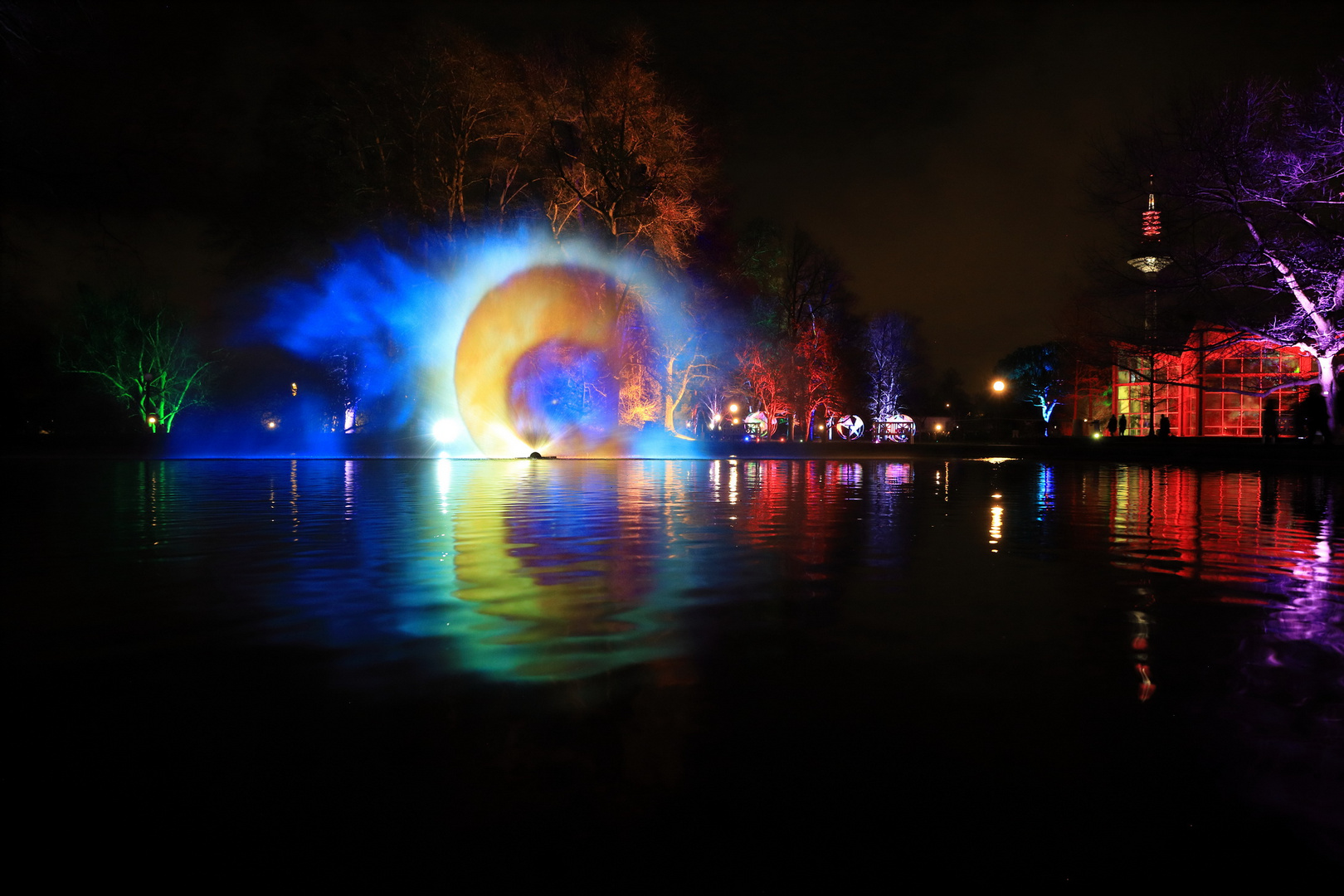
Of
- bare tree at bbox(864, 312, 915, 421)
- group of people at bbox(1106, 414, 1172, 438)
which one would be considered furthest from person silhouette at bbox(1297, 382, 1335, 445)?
bare tree at bbox(864, 312, 915, 421)

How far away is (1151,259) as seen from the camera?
30.6 meters

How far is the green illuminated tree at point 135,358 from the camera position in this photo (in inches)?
2109

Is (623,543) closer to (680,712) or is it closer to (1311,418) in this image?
(680,712)

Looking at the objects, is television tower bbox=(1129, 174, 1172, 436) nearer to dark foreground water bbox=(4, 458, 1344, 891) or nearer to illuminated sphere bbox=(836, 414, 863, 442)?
dark foreground water bbox=(4, 458, 1344, 891)

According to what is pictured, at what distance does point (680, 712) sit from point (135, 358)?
63093 millimetres

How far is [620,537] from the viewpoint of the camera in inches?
323

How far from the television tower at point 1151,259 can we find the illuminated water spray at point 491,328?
16468mm

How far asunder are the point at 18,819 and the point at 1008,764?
2678 mm

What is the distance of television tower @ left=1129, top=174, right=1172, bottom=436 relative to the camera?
29969mm

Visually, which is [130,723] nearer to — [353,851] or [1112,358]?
[353,851]

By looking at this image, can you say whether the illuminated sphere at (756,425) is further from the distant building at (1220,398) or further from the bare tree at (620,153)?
the bare tree at (620,153)

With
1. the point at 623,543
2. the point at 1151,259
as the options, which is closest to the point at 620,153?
the point at 1151,259

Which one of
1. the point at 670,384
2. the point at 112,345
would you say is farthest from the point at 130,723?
the point at 112,345

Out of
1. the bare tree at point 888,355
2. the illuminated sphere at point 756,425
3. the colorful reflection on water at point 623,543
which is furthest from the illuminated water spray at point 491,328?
the illuminated sphere at point 756,425
